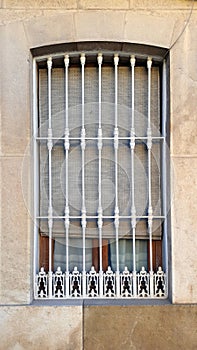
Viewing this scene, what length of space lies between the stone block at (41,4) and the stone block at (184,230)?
1865 mm

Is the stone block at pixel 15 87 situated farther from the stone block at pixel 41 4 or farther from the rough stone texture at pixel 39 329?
the rough stone texture at pixel 39 329

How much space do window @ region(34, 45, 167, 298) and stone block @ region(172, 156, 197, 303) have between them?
0.19 metres

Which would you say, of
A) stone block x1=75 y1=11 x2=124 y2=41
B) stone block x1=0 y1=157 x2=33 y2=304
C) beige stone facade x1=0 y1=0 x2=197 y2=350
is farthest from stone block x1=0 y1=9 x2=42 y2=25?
stone block x1=0 y1=157 x2=33 y2=304

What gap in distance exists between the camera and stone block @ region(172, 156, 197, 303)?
5.36 meters

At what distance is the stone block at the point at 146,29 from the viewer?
5414mm

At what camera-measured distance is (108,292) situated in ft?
18.0

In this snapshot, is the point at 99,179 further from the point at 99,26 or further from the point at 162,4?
the point at 162,4

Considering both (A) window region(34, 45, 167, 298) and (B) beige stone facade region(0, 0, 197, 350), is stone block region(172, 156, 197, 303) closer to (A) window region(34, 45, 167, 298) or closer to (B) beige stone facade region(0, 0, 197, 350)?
(B) beige stone facade region(0, 0, 197, 350)

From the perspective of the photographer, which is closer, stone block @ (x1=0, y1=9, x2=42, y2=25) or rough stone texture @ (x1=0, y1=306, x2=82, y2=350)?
rough stone texture @ (x1=0, y1=306, x2=82, y2=350)

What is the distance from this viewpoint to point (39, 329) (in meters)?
5.31

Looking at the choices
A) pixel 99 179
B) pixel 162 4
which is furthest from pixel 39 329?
pixel 162 4

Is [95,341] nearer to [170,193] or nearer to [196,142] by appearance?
[170,193]

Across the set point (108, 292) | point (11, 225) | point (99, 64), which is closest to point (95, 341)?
point (108, 292)

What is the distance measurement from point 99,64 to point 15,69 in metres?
0.86
